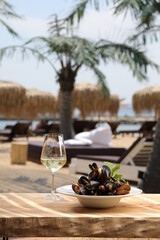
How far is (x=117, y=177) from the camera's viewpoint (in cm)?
205

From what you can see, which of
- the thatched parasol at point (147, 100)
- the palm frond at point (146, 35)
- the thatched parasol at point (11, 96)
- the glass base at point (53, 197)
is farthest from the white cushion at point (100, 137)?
the thatched parasol at point (147, 100)

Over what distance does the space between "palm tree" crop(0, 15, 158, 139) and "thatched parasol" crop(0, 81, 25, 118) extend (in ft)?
19.0

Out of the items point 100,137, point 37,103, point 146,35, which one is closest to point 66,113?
point 100,137

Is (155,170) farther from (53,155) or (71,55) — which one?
(71,55)

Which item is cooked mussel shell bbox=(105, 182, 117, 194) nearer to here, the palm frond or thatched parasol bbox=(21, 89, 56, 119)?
the palm frond

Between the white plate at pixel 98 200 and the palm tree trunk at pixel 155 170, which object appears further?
the palm tree trunk at pixel 155 170

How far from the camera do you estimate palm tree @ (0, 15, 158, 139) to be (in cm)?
1330

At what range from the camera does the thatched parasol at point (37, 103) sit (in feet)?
77.4

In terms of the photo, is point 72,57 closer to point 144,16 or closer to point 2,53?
point 2,53

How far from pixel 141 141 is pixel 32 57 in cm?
740

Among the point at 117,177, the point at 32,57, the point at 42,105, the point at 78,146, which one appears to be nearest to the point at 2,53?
the point at 32,57

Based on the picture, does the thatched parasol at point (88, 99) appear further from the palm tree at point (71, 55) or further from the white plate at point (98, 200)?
the white plate at point (98, 200)

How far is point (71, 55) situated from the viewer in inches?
564

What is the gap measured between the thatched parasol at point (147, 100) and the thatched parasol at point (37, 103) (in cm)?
415
